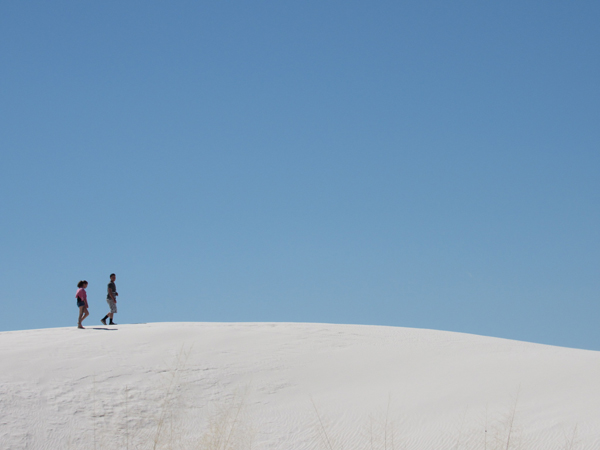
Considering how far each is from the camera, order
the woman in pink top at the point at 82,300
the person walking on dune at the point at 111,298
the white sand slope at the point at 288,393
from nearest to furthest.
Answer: the white sand slope at the point at 288,393 → the woman in pink top at the point at 82,300 → the person walking on dune at the point at 111,298

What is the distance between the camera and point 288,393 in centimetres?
823

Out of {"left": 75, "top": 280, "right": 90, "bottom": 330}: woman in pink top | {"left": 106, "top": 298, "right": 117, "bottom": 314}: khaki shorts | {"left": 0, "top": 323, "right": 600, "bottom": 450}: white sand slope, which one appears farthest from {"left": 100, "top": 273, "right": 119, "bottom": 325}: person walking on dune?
{"left": 0, "top": 323, "right": 600, "bottom": 450}: white sand slope

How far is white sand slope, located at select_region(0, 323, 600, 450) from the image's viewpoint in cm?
651

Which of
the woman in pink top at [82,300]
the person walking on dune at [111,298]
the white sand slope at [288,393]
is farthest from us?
the person walking on dune at [111,298]

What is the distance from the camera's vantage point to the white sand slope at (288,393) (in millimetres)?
6508

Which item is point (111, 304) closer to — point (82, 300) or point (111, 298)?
point (111, 298)

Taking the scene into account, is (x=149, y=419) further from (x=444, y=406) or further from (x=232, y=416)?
(x=444, y=406)

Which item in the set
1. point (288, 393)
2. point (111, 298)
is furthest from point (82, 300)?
point (288, 393)

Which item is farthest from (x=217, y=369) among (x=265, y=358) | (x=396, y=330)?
(x=396, y=330)

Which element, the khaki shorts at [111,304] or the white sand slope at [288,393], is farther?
the khaki shorts at [111,304]

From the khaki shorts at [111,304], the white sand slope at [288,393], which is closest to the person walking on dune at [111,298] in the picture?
the khaki shorts at [111,304]

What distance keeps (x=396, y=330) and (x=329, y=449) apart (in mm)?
7289

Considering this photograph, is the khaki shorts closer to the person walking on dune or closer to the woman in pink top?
the person walking on dune

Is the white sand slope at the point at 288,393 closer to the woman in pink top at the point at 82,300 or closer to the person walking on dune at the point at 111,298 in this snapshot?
the woman in pink top at the point at 82,300
